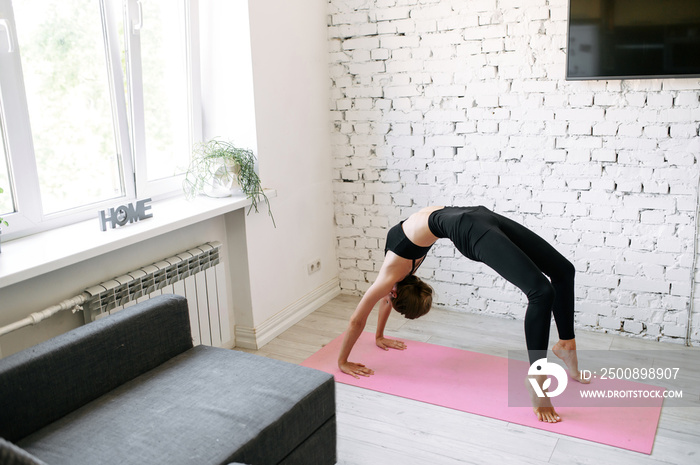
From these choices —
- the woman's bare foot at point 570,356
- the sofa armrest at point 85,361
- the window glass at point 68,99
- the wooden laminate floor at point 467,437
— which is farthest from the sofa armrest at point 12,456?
the woman's bare foot at point 570,356

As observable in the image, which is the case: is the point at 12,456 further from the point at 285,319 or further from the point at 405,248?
the point at 285,319

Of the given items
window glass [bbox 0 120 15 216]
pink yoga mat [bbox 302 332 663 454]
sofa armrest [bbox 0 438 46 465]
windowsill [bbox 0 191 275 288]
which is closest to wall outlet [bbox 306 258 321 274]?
pink yoga mat [bbox 302 332 663 454]

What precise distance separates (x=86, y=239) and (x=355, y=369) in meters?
1.40

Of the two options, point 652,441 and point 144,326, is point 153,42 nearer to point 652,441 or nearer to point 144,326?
point 144,326

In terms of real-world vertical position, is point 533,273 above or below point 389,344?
above

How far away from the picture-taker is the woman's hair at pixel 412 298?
9.70 feet

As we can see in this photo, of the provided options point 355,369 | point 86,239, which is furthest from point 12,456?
point 355,369

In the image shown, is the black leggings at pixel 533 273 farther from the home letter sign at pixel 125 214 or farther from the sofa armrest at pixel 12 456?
the sofa armrest at pixel 12 456

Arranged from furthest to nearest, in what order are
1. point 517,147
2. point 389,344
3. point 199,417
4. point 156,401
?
point 517,147, point 389,344, point 156,401, point 199,417

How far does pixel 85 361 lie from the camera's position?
212 cm

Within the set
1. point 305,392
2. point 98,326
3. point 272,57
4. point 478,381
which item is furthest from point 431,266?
point 98,326

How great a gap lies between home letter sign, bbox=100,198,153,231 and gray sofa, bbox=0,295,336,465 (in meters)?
0.51

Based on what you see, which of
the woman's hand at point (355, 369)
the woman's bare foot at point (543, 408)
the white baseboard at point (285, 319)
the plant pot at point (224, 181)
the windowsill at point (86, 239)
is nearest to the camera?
the windowsill at point (86, 239)

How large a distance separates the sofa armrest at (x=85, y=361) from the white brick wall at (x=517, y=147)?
187cm
